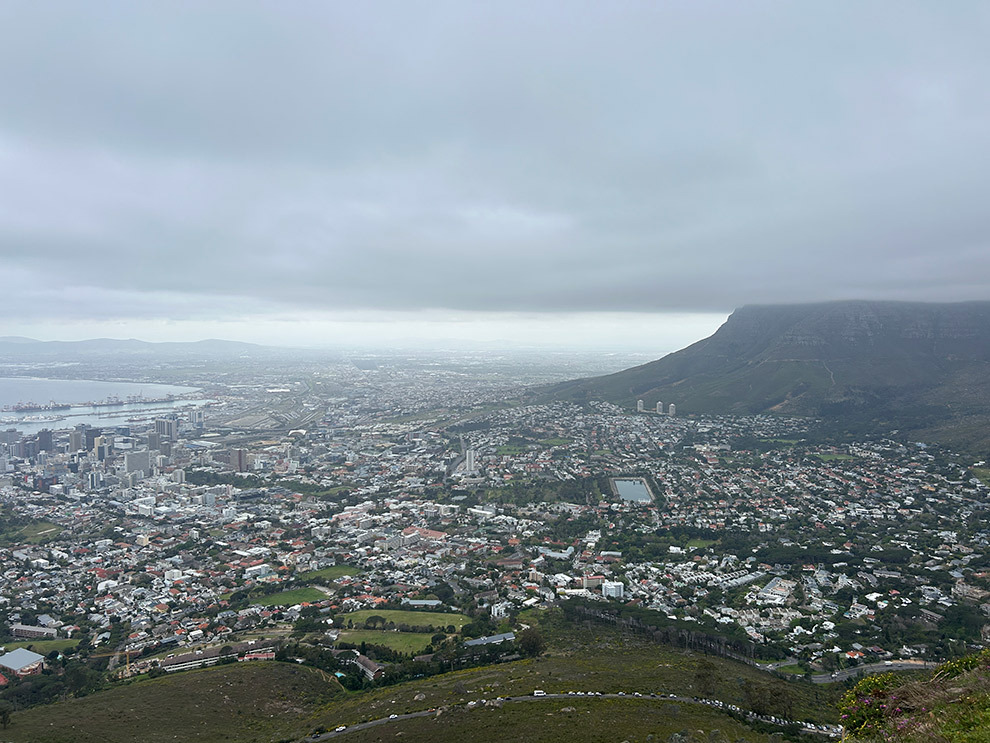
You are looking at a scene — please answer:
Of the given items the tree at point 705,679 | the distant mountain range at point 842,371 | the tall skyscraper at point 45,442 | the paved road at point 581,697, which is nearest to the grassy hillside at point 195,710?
the paved road at point 581,697

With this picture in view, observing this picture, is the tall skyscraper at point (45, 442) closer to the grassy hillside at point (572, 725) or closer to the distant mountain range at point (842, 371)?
the grassy hillside at point (572, 725)

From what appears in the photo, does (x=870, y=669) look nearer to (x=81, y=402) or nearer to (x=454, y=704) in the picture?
(x=454, y=704)

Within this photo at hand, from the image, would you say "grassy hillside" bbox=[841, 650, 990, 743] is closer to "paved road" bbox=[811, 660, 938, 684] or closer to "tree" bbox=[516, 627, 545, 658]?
"paved road" bbox=[811, 660, 938, 684]

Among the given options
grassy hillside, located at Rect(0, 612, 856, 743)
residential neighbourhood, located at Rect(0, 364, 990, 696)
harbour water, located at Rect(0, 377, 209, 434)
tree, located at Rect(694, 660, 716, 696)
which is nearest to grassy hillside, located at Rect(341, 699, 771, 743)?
grassy hillside, located at Rect(0, 612, 856, 743)

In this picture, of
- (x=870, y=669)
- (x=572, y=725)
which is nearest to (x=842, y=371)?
(x=870, y=669)

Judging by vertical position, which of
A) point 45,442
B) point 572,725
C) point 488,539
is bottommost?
point 488,539

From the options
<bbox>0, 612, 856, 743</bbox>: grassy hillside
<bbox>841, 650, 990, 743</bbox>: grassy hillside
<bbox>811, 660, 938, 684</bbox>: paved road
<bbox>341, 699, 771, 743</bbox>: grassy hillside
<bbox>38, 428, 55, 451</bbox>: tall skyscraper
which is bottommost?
<bbox>811, 660, 938, 684</bbox>: paved road

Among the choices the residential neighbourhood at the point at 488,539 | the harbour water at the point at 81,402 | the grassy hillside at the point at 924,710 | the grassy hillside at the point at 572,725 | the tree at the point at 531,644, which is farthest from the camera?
the harbour water at the point at 81,402

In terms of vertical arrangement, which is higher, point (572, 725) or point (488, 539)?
point (572, 725)

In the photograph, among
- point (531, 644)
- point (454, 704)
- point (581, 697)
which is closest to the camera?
point (454, 704)
